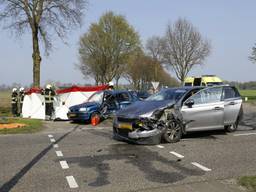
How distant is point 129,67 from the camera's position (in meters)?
54.0

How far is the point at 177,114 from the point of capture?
1059 centimetres

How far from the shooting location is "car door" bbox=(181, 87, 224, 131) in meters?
10.9

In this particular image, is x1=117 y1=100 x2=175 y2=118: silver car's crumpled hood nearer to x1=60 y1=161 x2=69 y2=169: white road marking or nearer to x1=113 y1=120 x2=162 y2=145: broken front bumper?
x1=113 y1=120 x2=162 y2=145: broken front bumper

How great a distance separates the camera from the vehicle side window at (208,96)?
11.3 meters

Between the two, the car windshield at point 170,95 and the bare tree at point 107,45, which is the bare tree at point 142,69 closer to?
the bare tree at point 107,45

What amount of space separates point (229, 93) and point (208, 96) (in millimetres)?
1060

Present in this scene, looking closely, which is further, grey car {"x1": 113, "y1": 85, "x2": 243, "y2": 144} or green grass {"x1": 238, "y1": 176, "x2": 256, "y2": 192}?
grey car {"x1": 113, "y1": 85, "x2": 243, "y2": 144}

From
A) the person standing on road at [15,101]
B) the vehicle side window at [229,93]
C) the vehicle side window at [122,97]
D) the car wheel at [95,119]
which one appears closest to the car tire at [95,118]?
the car wheel at [95,119]

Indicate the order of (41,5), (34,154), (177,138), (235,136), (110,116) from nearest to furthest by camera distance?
(34,154) → (177,138) → (235,136) → (110,116) → (41,5)

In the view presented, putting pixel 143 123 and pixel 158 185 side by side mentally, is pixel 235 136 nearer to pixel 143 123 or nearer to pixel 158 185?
pixel 143 123

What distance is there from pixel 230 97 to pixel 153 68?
43248 mm

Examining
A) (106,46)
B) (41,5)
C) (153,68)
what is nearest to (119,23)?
(106,46)

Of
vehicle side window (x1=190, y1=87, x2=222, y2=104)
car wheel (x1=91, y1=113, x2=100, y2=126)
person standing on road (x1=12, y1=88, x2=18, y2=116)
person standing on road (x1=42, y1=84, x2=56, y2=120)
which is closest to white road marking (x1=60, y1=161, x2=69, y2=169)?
vehicle side window (x1=190, y1=87, x2=222, y2=104)

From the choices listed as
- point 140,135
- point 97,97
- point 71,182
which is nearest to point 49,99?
point 97,97
